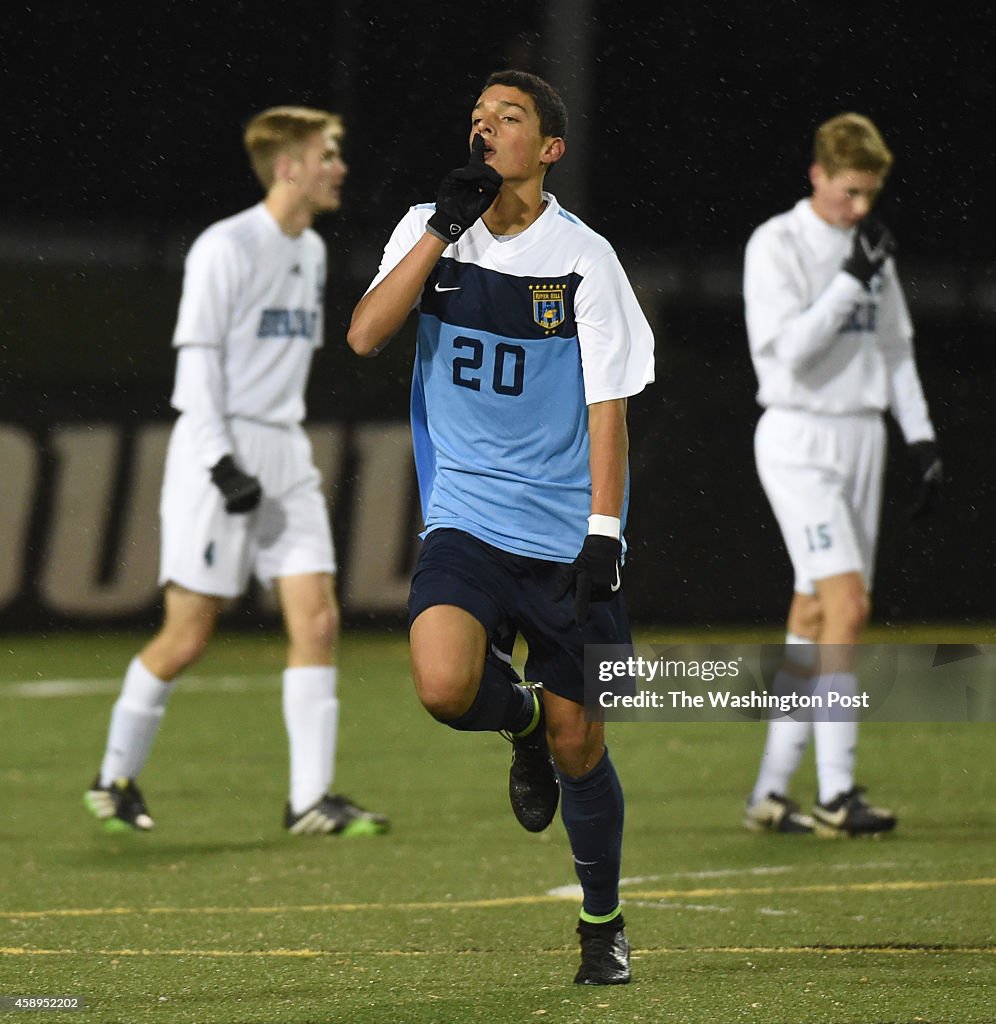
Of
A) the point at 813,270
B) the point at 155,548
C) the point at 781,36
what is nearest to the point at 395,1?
the point at 781,36

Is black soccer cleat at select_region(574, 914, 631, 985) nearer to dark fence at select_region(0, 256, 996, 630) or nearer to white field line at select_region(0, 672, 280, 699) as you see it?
white field line at select_region(0, 672, 280, 699)

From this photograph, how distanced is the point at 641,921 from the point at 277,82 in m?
11.3

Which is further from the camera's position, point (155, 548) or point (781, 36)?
point (781, 36)

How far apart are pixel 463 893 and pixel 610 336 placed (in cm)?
204

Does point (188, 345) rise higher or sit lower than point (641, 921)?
higher

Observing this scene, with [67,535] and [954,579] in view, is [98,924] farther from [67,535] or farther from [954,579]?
[954,579]

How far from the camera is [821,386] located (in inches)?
289

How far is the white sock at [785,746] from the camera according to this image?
7156 millimetres

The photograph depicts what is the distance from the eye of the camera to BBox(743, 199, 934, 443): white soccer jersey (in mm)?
7168

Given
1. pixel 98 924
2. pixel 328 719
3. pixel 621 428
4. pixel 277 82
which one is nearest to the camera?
pixel 621 428

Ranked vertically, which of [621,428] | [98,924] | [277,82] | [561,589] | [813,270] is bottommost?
[98,924]

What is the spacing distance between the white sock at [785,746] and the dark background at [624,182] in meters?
6.33

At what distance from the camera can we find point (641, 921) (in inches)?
215

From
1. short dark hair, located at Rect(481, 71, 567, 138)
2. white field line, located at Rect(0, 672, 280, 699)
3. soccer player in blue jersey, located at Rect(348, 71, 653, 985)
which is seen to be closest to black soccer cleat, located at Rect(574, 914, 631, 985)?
soccer player in blue jersey, located at Rect(348, 71, 653, 985)
